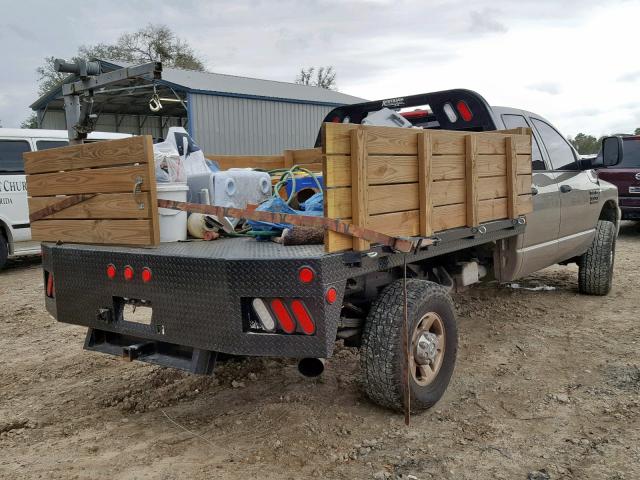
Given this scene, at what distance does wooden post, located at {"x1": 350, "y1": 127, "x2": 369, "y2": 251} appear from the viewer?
272 cm

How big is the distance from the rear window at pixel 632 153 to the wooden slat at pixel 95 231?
10711 mm

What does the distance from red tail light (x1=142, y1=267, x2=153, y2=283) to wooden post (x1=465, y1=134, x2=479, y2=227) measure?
6.34 feet

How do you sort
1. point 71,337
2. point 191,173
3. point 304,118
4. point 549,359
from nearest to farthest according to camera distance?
point 191,173 < point 549,359 < point 71,337 < point 304,118

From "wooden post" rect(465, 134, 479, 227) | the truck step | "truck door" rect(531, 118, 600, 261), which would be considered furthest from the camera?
"truck door" rect(531, 118, 600, 261)

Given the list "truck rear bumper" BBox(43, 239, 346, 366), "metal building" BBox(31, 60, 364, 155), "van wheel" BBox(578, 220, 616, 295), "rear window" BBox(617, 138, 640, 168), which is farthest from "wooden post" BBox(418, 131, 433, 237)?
"metal building" BBox(31, 60, 364, 155)

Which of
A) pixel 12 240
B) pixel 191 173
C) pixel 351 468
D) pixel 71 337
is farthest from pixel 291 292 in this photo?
pixel 12 240

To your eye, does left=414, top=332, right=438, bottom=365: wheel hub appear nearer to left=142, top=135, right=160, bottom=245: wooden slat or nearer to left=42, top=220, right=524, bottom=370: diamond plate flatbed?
left=42, top=220, right=524, bottom=370: diamond plate flatbed

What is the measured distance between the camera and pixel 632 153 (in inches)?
448

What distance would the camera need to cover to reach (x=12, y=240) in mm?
8758

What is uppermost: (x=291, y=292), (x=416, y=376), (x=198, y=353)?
(x=291, y=292)

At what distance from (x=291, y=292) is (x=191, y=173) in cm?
178

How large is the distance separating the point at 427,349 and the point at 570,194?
118 inches

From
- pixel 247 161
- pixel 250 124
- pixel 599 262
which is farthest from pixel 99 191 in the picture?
pixel 250 124

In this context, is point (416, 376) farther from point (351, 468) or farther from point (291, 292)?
point (291, 292)
